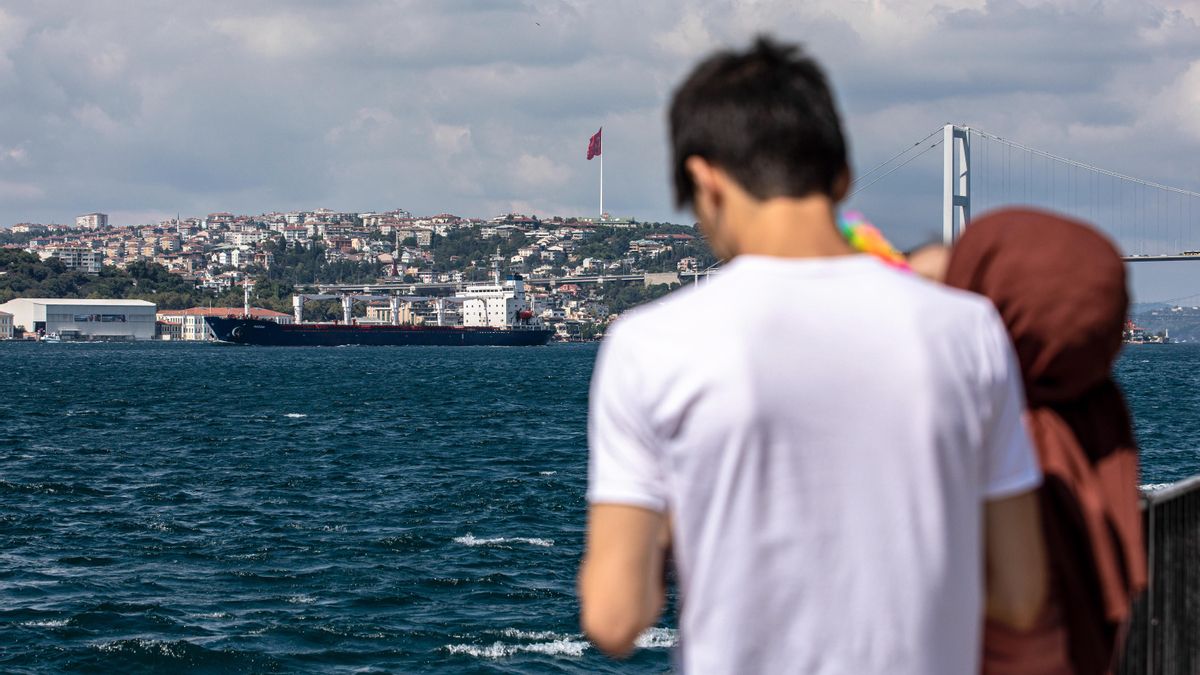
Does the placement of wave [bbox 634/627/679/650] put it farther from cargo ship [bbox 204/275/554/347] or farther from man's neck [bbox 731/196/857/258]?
cargo ship [bbox 204/275/554/347]

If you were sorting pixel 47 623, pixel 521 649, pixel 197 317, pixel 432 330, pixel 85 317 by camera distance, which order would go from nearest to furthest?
pixel 521 649 < pixel 47 623 < pixel 432 330 < pixel 85 317 < pixel 197 317

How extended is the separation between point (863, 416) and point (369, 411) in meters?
37.3

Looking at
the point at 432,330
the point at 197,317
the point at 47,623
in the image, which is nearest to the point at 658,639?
the point at 47,623

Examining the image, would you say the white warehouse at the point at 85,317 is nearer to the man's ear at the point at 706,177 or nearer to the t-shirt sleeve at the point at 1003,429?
A: the man's ear at the point at 706,177

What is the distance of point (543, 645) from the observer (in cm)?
1038

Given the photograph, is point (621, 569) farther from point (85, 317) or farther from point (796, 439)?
point (85, 317)

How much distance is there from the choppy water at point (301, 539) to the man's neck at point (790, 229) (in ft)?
28.6

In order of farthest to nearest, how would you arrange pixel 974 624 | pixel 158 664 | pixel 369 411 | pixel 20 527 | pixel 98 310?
1. pixel 98 310
2. pixel 369 411
3. pixel 20 527
4. pixel 158 664
5. pixel 974 624

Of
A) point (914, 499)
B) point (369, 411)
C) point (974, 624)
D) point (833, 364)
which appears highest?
point (833, 364)

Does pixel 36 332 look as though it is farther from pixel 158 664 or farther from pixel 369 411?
pixel 158 664

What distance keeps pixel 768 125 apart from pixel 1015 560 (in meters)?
0.51

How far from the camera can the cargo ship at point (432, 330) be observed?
348 ft

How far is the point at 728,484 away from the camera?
1.24 metres

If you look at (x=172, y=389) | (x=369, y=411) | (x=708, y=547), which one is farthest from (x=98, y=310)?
(x=708, y=547)
